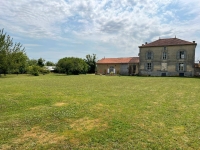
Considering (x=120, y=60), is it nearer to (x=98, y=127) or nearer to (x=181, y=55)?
(x=181, y=55)

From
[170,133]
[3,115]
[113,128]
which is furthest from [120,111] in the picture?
[3,115]

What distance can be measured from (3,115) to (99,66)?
34269 millimetres

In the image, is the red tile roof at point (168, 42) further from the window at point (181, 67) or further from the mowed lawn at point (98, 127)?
the mowed lawn at point (98, 127)

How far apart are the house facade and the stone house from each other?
7.51 feet

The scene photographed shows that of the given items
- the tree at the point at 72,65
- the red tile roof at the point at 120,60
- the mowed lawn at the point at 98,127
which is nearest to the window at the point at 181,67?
the red tile roof at the point at 120,60

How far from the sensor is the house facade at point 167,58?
27.7 meters

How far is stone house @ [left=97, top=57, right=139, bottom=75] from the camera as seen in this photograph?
34000 mm

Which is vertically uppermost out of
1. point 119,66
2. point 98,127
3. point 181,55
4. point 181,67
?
point 181,55

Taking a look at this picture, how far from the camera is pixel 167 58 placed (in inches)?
1156

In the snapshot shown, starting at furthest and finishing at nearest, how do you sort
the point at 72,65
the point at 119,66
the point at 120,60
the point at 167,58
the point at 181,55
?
the point at 120,60 → the point at 119,66 → the point at 72,65 → the point at 167,58 → the point at 181,55

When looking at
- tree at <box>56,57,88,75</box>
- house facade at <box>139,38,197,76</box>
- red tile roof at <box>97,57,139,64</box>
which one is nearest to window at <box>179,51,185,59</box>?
house facade at <box>139,38,197,76</box>

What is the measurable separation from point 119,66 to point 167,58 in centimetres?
1041

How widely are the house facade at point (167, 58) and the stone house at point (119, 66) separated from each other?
2289mm

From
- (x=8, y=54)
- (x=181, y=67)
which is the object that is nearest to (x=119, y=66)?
(x=181, y=67)
